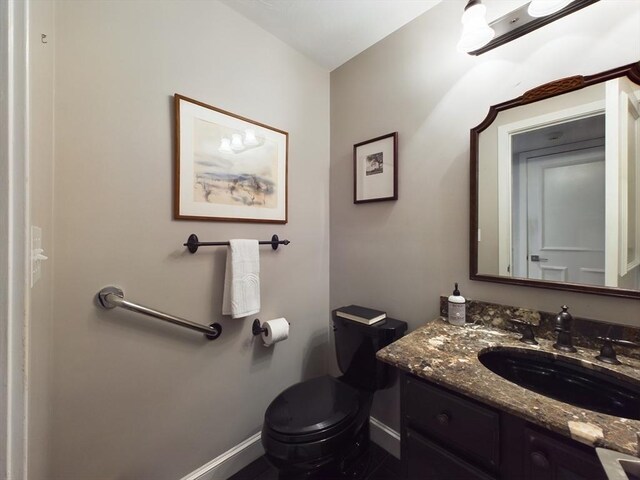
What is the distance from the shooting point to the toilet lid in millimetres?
1019

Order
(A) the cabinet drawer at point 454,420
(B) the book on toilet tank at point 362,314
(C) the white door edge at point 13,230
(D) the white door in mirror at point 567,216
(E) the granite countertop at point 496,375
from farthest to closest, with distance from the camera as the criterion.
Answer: (B) the book on toilet tank at point 362,314 < (D) the white door in mirror at point 567,216 < (A) the cabinet drawer at point 454,420 < (E) the granite countertop at point 496,375 < (C) the white door edge at point 13,230

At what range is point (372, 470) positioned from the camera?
133 centimetres

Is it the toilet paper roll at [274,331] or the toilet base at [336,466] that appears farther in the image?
the toilet paper roll at [274,331]

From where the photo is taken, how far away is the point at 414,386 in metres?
0.83

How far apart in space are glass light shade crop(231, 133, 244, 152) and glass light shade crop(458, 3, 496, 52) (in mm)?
1112

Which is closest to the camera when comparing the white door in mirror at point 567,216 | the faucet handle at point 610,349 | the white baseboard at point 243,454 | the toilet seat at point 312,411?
the faucet handle at point 610,349

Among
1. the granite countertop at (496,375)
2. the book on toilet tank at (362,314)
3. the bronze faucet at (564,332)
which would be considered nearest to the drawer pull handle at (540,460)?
the granite countertop at (496,375)

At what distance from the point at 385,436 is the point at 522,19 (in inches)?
83.6

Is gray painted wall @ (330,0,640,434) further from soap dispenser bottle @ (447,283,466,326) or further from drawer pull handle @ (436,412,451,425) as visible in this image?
drawer pull handle @ (436,412,451,425)

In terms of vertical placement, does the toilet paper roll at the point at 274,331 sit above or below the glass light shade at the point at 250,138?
below

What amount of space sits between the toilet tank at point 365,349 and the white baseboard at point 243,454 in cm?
36

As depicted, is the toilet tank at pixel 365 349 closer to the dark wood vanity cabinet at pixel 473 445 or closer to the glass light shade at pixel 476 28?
the dark wood vanity cabinet at pixel 473 445

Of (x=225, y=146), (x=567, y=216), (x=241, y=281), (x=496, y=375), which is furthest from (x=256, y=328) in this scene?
(x=567, y=216)

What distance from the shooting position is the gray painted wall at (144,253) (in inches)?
35.2
